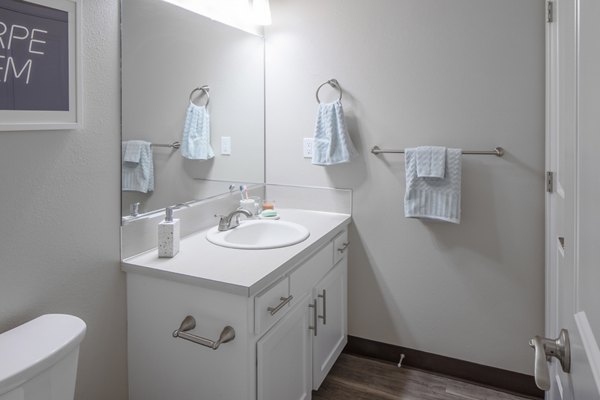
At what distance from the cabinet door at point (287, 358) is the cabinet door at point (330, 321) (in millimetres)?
103

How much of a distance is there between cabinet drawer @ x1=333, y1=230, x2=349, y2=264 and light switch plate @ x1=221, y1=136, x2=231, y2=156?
2.48 feet

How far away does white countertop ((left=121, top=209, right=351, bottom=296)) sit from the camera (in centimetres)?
136

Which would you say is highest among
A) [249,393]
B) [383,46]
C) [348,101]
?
[383,46]

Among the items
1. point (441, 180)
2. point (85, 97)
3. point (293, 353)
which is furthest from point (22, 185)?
point (441, 180)

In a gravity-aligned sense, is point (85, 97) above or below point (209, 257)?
above

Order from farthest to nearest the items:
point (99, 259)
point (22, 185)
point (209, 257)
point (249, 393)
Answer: point (209, 257) < point (99, 259) < point (249, 393) < point (22, 185)

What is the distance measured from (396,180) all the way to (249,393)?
4.33 ft

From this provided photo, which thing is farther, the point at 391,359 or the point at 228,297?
the point at 391,359

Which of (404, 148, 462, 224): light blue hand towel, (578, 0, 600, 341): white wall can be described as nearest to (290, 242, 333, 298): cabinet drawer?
(404, 148, 462, 224): light blue hand towel

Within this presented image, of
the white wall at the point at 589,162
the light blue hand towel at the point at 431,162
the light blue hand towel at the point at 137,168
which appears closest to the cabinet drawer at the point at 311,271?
the light blue hand towel at the point at 431,162

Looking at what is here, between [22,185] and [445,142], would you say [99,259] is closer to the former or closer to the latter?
[22,185]

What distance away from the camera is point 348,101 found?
2.29 metres

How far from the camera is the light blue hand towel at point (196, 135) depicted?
1966mm

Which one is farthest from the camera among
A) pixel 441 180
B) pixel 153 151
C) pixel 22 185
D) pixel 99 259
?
pixel 441 180
